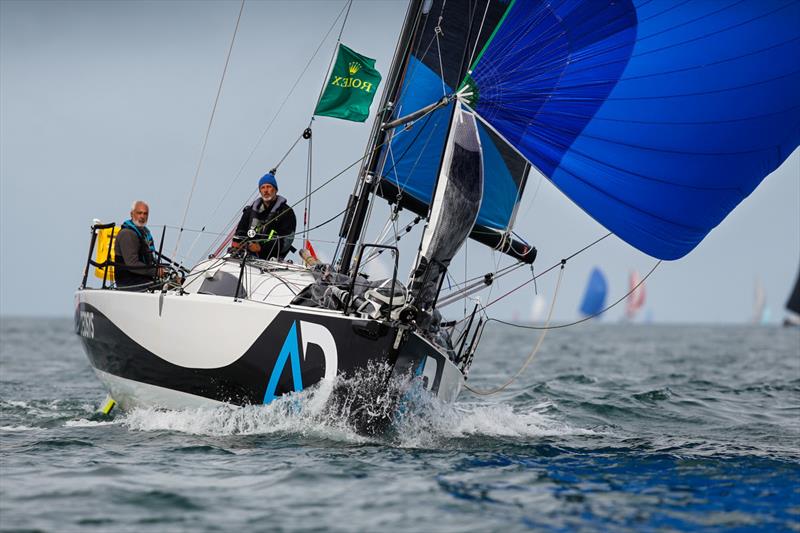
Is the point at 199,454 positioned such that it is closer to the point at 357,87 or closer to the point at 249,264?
the point at 249,264

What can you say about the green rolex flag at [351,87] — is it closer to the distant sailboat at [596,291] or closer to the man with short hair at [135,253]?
the man with short hair at [135,253]

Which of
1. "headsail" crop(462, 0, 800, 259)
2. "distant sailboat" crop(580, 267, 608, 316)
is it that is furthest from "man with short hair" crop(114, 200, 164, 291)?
"distant sailboat" crop(580, 267, 608, 316)

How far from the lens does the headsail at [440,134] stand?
30.5ft

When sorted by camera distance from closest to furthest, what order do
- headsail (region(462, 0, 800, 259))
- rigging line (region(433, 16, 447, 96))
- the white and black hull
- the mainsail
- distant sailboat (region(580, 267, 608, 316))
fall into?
the white and black hull < the mainsail < headsail (region(462, 0, 800, 259)) < rigging line (region(433, 16, 447, 96)) < distant sailboat (region(580, 267, 608, 316))

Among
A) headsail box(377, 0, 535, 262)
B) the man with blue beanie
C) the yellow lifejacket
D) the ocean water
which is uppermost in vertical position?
headsail box(377, 0, 535, 262)

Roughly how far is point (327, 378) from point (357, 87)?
10.9ft

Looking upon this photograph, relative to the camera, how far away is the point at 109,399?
9102 mm

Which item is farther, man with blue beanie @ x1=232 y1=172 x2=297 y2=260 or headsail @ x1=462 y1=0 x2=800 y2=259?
man with blue beanie @ x1=232 y1=172 x2=297 y2=260

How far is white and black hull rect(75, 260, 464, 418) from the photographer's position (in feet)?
22.1

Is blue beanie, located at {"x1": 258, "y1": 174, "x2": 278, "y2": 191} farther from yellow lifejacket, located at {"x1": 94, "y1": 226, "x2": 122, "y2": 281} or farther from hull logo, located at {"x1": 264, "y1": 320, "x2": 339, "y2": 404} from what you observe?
hull logo, located at {"x1": 264, "y1": 320, "x2": 339, "y2": 404}

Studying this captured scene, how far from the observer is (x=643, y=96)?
746 centimetres

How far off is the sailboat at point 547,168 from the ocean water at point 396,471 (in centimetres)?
43

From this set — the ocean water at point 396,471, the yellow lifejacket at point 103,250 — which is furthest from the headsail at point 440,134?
the yellow lifejacket at point 103,250

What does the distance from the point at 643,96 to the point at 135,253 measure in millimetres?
4677
